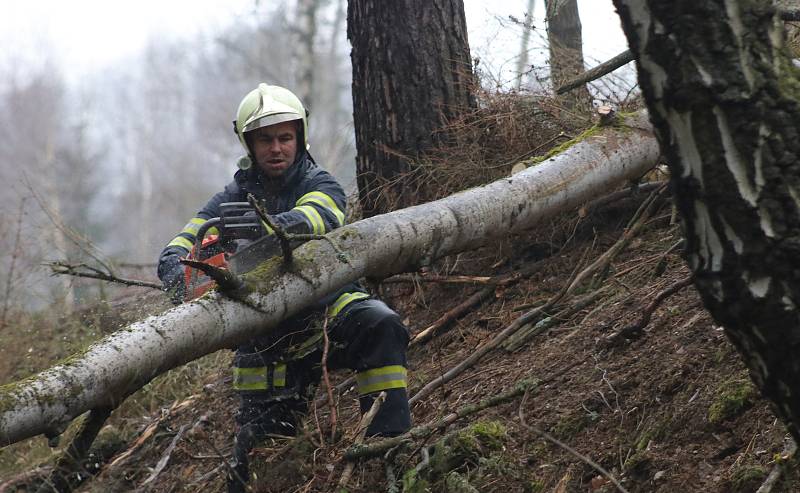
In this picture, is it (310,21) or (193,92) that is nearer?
(310,21)

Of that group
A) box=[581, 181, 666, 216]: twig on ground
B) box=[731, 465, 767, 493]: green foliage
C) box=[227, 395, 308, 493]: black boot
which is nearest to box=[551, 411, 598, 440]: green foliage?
box=[731, 465, 767, 493]: green foliage

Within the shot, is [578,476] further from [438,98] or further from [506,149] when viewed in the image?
[438,98]

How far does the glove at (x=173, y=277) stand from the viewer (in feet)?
13.4

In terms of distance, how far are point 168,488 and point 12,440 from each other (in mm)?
2560

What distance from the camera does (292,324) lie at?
12.9ft

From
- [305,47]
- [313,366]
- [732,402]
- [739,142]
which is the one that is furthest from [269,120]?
[305,47]

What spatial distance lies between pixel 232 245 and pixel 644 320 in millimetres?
1835

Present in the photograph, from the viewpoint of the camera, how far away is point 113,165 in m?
39.8

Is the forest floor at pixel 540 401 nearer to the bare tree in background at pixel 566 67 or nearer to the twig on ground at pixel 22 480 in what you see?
the twig on ground at pixel 22 480

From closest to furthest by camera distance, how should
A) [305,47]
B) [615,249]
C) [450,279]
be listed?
[615,249], [450,279], [305,47]

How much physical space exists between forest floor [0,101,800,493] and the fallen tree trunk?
0.40m

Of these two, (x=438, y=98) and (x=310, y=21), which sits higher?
(x=310, y=21)

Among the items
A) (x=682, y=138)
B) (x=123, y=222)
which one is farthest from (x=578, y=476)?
(x=123, y=222)

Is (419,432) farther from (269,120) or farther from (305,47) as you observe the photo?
(305,47)
